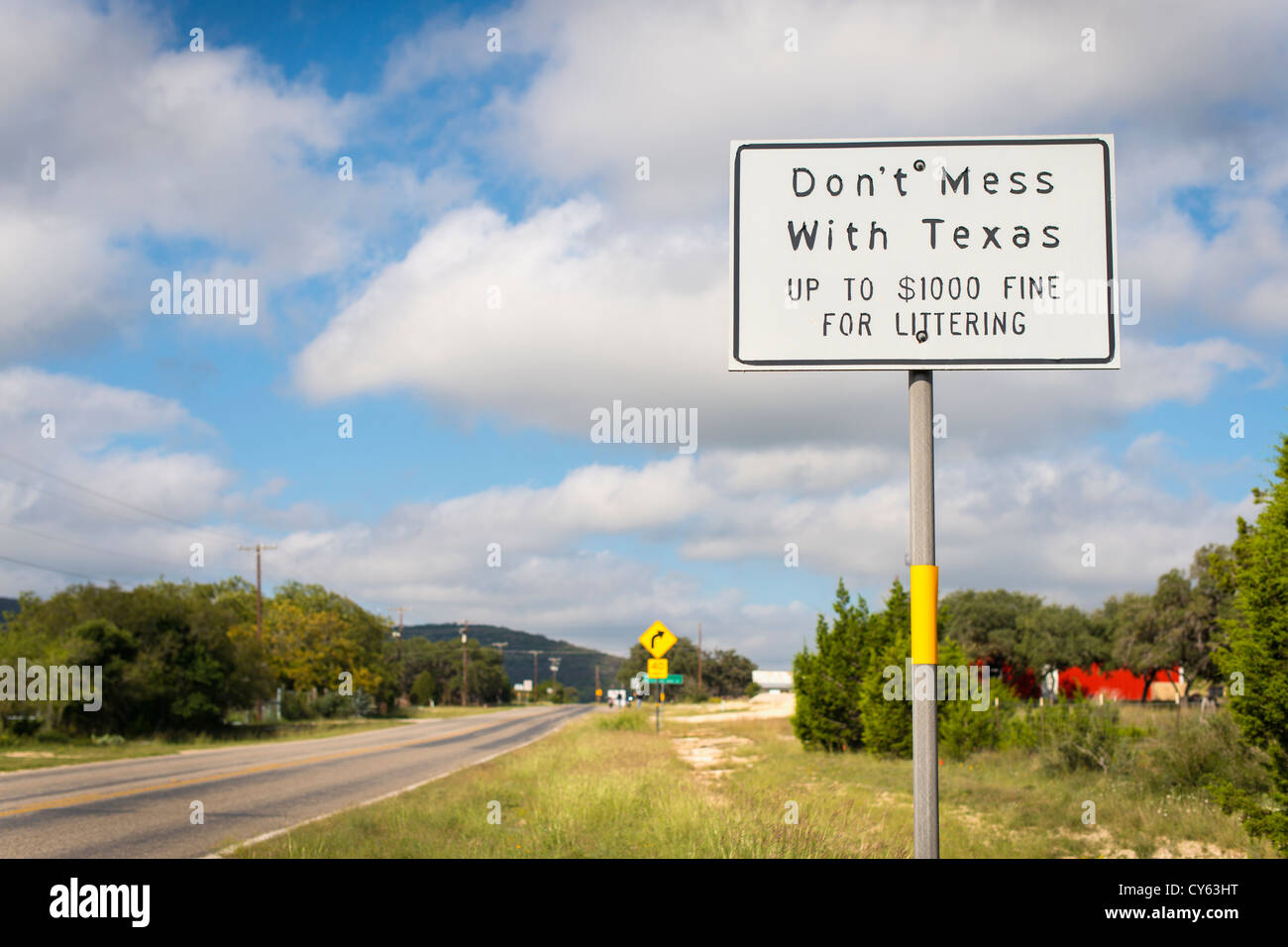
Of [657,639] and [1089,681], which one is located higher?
[657,639]

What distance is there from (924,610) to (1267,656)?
615 cm

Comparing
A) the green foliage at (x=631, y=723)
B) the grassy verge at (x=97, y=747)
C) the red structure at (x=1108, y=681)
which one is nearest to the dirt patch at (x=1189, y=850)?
the grassy verge at (x=97, y=747)

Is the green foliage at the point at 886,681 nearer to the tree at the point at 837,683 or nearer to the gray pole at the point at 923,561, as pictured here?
the tree at the point at 837,683

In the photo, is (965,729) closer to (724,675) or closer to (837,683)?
(837,683)

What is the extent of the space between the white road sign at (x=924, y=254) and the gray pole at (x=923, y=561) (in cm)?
18

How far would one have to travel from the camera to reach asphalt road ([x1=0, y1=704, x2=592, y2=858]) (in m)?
10.4

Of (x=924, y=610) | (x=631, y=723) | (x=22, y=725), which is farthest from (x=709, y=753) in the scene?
(x=924, y=610)

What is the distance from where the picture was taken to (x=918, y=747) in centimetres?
345

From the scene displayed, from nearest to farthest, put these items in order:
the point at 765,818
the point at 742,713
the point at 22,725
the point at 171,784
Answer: the point at 765,818 → the point at 171,784 → the point at 22,725 → the point at 742,713

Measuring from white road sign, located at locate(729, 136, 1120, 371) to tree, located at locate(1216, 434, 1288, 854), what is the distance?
5579 mm

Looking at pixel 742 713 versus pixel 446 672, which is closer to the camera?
pixel 742 713

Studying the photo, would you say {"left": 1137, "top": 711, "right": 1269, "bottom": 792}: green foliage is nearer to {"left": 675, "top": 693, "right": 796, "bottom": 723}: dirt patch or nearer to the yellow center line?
the yellow center line

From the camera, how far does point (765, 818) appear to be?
29.1 ft

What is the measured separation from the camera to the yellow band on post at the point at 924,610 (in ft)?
11.7
